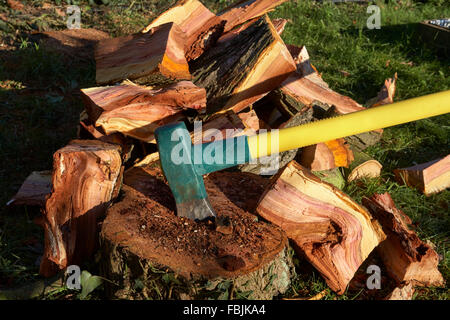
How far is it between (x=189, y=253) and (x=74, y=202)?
0.69 m

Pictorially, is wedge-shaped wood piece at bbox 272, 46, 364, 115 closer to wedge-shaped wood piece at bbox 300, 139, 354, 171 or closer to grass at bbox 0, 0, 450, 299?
wedge-shaped wood piece at bbox 300, 139, 354, 171

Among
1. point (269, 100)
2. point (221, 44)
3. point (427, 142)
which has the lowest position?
point (427, 142)

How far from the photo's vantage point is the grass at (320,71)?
8.84 feet

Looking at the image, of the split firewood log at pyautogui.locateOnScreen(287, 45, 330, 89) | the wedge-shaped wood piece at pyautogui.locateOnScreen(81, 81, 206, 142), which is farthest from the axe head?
the split firewood log at pyautogui.locateOnScreen(287, 45, 330, 89)

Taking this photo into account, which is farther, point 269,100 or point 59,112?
point 59,112

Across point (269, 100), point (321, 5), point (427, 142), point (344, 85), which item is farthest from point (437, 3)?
point (269, 100)

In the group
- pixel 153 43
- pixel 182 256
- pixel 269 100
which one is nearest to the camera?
pixel 182 256

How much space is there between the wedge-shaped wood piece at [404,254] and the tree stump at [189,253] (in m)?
0.57

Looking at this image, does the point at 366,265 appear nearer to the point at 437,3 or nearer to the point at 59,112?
the point at 59,112

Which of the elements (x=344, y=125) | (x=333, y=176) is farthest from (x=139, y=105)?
(x=333, y=176)

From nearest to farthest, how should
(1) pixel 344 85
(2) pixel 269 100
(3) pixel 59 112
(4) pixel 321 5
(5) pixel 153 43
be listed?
(5) pixel 153 43, (2) pixel 269 100, (3) pixel 59 112, (1) pixel 344 85, (4) pixel 321 5

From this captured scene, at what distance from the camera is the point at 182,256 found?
6.70 feet

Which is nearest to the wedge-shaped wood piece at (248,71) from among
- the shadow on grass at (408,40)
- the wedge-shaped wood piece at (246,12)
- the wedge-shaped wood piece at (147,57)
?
the wedge-shaped wood piece at (147,57)

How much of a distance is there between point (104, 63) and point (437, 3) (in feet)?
15.9
